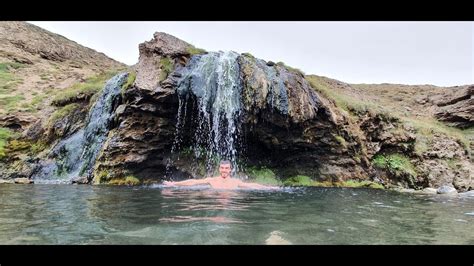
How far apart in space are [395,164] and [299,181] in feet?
14.9

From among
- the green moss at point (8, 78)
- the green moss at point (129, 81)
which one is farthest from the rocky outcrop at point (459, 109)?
the green moss at point (8, 78)

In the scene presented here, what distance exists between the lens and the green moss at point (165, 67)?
632 inches

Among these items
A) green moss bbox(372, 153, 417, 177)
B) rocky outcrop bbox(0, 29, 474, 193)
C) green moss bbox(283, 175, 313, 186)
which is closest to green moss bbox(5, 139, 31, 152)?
rocky outcrop bbox(0, 29, 474, 193)

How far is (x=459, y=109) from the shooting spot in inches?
886

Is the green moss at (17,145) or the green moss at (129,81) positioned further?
the green moss at (17,145)

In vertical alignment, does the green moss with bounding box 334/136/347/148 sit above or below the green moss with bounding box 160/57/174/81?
below

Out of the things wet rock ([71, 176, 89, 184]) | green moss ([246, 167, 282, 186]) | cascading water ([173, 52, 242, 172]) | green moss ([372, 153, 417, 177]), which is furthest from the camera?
green moss ([372, 153, 417, 177])

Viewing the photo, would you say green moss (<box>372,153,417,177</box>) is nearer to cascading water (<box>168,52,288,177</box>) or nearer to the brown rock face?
the brown rock face

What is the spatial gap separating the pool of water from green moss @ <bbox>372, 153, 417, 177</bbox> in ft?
29.3

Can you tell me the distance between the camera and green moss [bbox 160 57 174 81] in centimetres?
1605

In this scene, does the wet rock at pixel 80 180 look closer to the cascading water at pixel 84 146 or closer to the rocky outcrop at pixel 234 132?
the rocky outcrop at pixel 234 132

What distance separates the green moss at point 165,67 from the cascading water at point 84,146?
2315 millimetres

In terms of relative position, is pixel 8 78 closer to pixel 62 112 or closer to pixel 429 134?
pixel 62 112
